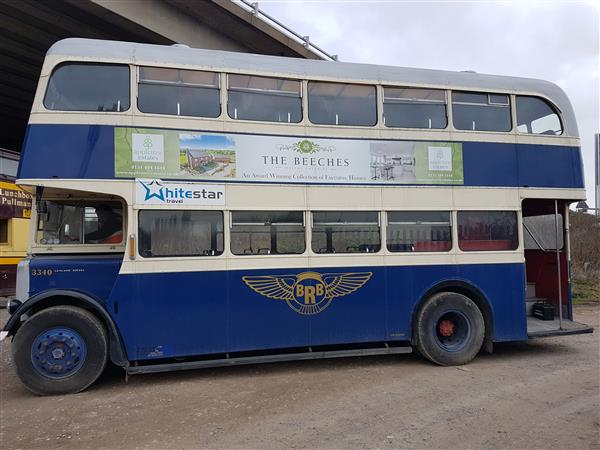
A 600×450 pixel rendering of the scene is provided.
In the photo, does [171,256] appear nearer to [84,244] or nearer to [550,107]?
[84,244]

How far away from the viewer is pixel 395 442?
406 centimetres

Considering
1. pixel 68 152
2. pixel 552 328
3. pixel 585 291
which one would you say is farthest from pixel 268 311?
pixel 585 291

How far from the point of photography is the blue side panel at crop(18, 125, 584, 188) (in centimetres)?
545

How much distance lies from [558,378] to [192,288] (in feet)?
16.1

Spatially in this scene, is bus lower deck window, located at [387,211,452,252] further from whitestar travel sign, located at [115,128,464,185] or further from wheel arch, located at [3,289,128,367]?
wheel arch, located at [3,289,128,367]

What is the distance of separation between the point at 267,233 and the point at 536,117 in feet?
15.3

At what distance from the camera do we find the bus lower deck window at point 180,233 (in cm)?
572

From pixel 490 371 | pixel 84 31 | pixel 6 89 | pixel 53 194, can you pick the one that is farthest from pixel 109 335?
pixel 6 89

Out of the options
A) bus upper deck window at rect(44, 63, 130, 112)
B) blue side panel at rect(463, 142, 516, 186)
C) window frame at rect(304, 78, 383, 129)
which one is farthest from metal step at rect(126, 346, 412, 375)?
bus upper deck window at rect(44, 63, 130, 112)

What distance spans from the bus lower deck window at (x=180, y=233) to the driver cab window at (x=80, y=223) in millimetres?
667

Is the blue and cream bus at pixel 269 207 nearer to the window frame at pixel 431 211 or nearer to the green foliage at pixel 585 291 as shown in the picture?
the window frame at pixel 431 211

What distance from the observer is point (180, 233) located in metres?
5.86

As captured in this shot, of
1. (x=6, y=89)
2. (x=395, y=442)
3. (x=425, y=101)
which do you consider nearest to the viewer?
(x=395, y=442)

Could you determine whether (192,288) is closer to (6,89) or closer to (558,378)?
(558,378)
